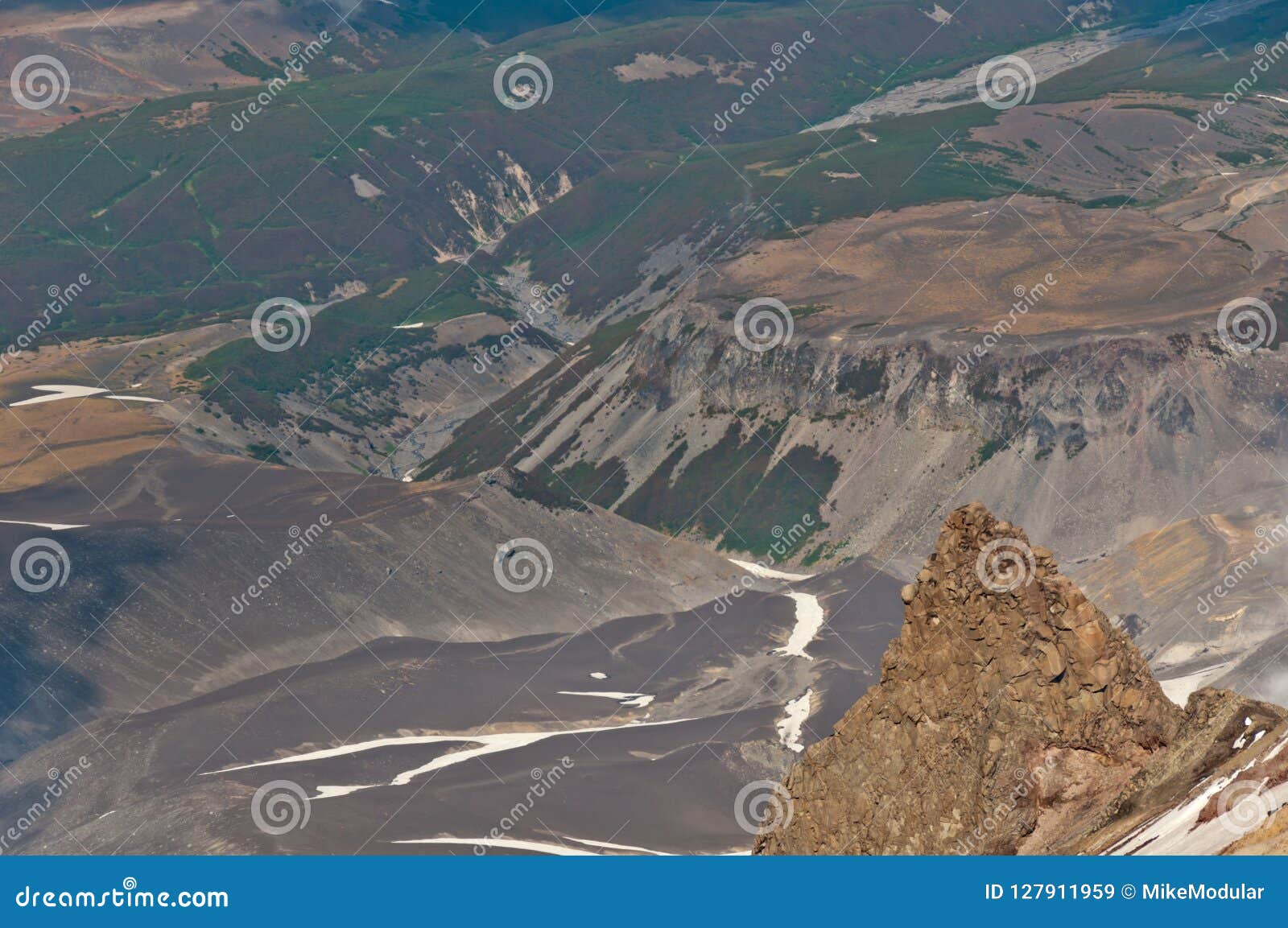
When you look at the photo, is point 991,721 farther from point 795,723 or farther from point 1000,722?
point 795,723

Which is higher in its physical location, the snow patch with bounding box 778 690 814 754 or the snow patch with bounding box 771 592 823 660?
the snow patch with bounding box 771 592 823 660

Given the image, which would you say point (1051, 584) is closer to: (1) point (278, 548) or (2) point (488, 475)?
(1) point (278, 548)

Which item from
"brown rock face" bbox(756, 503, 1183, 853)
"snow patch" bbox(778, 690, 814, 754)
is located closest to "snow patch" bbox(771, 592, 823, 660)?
"snow patch" bbox(778, 690, 814, 754)

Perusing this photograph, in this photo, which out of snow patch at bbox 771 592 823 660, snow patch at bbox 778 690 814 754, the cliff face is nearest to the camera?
Result: the cliff face

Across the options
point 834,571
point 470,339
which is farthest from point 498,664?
point 470,339

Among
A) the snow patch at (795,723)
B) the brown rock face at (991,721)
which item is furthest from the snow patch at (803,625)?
the brown rock face at (991,721)

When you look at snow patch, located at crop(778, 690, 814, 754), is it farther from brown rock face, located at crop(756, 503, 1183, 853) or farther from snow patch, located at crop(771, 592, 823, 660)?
brown rock face, located at crop(756, 503, 1183, 853)

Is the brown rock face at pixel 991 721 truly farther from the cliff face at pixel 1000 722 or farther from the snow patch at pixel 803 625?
the snow patch at pixel 803 625
